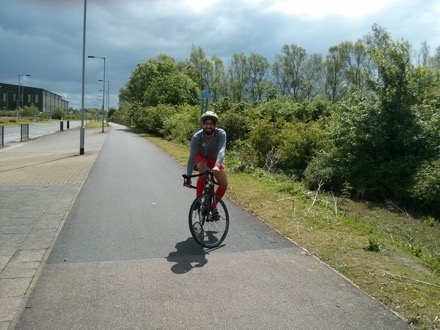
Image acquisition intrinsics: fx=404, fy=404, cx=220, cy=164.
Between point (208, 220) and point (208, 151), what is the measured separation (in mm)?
1038

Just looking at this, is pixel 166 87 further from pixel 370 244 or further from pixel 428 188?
pixel 370 244

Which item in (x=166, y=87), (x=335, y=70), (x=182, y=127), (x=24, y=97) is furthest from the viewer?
(x=24, y=97)

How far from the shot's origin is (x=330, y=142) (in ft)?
47.5

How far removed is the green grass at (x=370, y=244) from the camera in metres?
4.07

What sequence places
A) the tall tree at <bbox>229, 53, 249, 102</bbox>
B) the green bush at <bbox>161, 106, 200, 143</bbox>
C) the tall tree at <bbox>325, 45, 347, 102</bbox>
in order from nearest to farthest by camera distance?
the green bush at <bbox>161, 106, 200, 143</bbox> < the tall tree at <bbox>325, 45, 347, 102</bbox> < the tall tree at <bbox>229, 53, 249, 102</bbox>

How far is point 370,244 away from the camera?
219 inches

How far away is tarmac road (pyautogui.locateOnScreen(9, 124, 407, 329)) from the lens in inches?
143

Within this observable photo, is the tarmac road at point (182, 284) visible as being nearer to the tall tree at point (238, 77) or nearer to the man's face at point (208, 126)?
the man's face at point (208, 126)

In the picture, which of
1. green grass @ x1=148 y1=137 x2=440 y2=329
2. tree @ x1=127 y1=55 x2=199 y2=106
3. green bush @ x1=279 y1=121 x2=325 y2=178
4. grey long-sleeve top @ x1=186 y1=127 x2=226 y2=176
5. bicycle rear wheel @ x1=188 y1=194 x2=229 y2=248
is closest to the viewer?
green grass @ x1=148 y1=137 x2=440 y2=329

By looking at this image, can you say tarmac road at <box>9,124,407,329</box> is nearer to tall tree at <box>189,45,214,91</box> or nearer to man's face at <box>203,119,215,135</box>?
man's face at <box>203,119,215,135</box>

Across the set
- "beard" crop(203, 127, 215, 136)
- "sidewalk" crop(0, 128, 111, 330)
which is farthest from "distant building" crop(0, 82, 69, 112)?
"beard" crop(203, 127, 215, 136)

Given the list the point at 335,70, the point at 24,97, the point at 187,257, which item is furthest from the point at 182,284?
the point at 24,97

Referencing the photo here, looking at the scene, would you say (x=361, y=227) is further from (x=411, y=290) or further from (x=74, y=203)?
(x=74, y=203)

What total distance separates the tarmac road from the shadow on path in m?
0.01
